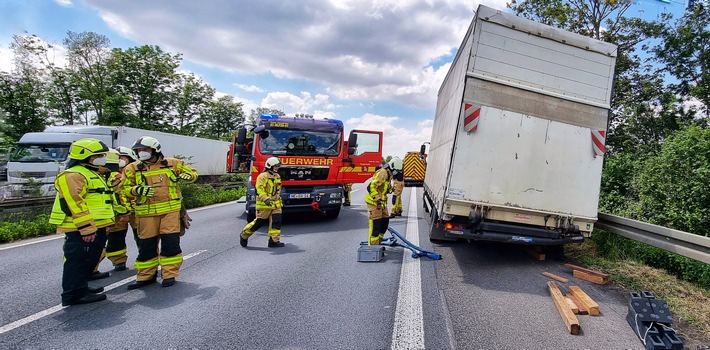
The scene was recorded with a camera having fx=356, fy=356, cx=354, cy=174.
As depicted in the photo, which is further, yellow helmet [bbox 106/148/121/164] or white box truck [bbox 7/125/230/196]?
white box truck [bbox 7/125/230/196]

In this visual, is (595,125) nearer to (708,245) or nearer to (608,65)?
(608,65)

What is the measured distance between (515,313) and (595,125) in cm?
318

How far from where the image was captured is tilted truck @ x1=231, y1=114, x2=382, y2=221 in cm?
871

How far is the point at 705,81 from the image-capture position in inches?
628

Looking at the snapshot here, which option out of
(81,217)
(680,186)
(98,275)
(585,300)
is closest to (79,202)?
(81,217)

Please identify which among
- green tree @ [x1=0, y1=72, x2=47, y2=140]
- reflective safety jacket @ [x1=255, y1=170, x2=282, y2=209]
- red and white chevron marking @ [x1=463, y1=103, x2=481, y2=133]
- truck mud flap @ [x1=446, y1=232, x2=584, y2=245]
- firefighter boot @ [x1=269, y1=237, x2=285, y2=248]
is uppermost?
green tree @ [x1=0, y1=72, x2=47, y2=140]

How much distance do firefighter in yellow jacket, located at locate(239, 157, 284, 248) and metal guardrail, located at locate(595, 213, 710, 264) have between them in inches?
218

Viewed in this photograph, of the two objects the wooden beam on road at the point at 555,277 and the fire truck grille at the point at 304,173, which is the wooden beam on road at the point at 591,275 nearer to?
the wooden beam on road at the point at 555,277

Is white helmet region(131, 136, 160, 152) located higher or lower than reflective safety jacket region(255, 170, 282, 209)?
higher

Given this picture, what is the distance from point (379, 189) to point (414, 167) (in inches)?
603

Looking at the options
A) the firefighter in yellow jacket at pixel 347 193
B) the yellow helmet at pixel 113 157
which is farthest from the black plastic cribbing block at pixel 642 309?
the firefighter in yellow jacket at pixel 347 193

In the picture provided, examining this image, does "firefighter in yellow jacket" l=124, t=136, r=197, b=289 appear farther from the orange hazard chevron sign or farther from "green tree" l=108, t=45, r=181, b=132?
"green tree" l=108, t=45, r=181, b=132

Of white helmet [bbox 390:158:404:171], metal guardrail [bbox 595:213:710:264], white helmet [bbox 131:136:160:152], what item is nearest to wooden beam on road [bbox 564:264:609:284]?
metal guardrail [bbox 595:213:710:264]

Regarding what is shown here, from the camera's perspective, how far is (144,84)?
31094mm
